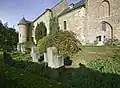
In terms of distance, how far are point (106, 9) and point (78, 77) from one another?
22580 millimetres

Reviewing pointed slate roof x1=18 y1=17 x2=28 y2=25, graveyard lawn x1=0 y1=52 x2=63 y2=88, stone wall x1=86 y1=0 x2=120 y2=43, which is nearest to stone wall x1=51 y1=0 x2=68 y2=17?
pointed slate roof x1=18 y1=17 x2=28 y2=25

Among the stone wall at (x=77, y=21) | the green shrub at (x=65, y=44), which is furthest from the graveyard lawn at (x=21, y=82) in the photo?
the stone wall at (x=77, y=21)

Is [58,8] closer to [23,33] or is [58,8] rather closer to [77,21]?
[77,21]

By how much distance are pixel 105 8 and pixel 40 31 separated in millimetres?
15652

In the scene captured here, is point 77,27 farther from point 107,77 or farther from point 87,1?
point 107,77

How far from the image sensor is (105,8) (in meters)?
31.5

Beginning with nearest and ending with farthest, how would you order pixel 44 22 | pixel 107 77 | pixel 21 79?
pixel 21 79 → pixel 107 77 → pixel 44 22

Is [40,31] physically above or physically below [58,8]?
below

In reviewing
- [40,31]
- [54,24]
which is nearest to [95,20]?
[54,24]

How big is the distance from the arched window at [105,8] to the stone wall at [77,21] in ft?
9.33

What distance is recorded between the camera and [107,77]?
387 inches

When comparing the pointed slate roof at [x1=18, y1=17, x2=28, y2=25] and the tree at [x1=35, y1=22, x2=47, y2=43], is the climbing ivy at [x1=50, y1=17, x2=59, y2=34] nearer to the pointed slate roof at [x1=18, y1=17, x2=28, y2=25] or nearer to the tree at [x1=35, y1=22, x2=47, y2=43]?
the tree at [x1=35, y1=22, x2=47, y2=43]

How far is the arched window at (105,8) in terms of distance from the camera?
31.3m

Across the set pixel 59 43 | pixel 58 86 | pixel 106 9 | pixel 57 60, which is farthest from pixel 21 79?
pixel 106 9
